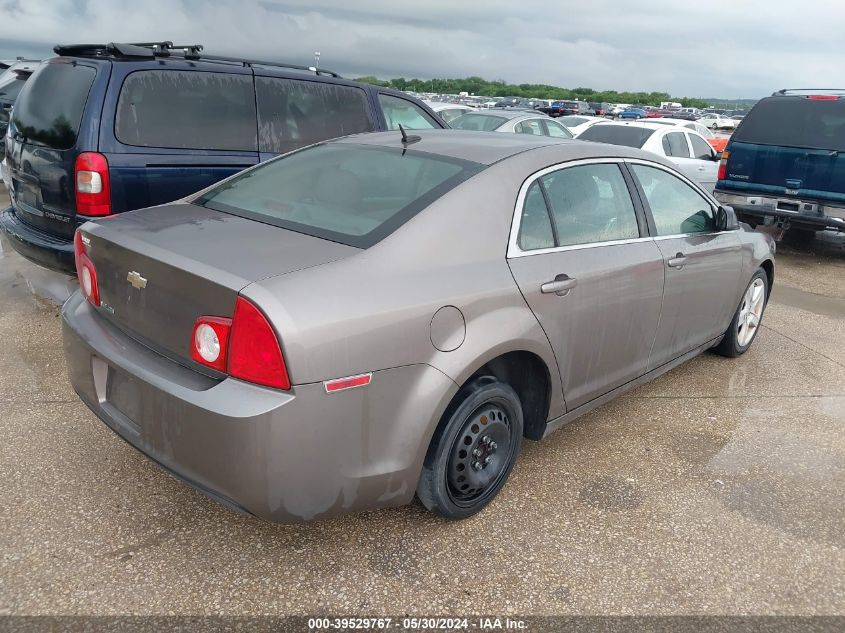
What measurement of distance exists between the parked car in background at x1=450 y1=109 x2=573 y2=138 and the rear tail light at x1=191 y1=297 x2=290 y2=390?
9.64 metres

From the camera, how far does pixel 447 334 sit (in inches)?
97.4

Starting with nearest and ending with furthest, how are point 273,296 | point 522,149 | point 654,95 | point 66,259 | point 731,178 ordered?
point 273,296 < point 522,149 < point 66,259 < point 731,178 < point 654,95

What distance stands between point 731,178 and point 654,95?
4587 inches

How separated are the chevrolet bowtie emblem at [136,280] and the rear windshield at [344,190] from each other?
559mm

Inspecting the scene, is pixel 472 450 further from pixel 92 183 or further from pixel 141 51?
pixel 141 51

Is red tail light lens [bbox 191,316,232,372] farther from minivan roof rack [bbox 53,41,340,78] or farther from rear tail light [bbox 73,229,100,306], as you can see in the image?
minivan roof rack [bbox 53,41,340,78]

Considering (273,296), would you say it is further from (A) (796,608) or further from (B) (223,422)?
(A) (796,608)

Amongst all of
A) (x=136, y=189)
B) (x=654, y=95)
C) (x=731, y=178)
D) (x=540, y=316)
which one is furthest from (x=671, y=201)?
(x=654, y=95)

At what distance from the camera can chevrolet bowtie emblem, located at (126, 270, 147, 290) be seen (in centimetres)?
250

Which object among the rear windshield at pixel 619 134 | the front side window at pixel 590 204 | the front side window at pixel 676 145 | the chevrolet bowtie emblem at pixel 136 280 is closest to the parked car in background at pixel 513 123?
the rear windshield at pixel 619 134

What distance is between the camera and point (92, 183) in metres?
4.09

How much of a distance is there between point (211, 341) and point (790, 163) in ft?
26.0

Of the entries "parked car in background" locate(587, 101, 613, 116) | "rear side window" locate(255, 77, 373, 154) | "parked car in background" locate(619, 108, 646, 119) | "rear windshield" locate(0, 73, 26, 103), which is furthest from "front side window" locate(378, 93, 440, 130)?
"parked car in background" locate(587, 101, 613, 116)

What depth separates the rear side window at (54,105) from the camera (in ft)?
13.9
